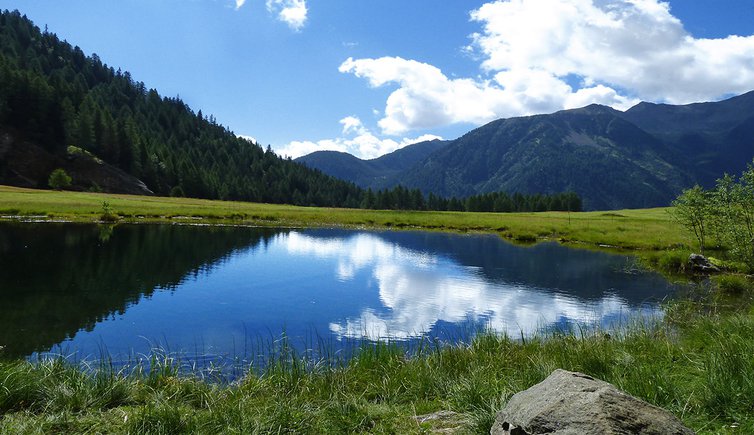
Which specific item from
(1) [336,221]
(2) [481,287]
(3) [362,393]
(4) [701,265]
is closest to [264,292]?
(2) [481,287]

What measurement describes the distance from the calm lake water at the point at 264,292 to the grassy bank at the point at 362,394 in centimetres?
422

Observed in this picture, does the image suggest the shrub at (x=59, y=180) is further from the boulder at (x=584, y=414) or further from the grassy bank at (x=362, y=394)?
the boulder at (x=584, y=414)

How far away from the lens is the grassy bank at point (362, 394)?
7270 mm

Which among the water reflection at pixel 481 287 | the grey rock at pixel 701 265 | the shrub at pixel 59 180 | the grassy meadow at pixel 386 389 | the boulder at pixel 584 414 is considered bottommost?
the water reflection at pixel 481 287

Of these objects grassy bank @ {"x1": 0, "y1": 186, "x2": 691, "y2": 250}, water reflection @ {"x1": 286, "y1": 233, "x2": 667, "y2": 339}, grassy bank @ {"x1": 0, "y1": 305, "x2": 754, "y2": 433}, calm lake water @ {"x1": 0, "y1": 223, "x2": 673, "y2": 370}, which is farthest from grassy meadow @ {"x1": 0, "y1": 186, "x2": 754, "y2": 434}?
grassy bank @ {"x1": 0, "y1": 186, "x2": 691, "y2": 250}

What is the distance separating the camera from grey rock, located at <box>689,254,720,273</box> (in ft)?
123

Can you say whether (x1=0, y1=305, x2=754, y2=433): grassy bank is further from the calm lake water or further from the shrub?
the shrub

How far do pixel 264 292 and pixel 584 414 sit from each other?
24.3m

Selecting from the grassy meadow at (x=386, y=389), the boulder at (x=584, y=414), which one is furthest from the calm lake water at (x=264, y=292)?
the boulder at (x=584, y=414)

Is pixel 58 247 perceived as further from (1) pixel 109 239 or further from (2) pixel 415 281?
(2) pixel 415 281

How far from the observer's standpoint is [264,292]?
27438 mm

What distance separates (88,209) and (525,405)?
81670 millimetres

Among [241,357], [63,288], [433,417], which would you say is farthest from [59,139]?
[433,417]

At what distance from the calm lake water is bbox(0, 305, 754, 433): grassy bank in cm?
422
